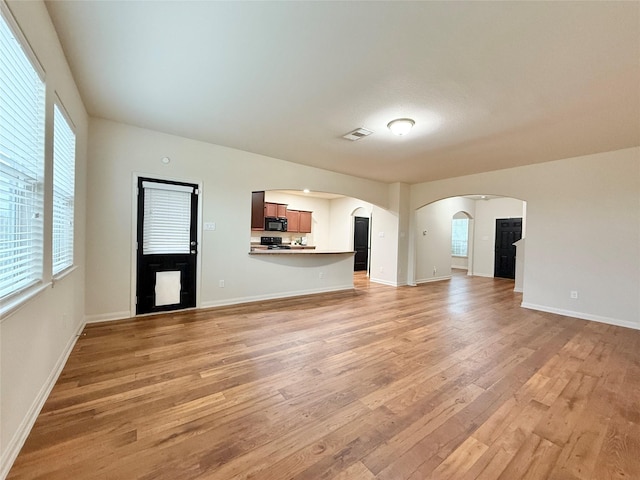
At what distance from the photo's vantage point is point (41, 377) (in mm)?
1967

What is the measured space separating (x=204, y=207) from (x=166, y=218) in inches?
22.5

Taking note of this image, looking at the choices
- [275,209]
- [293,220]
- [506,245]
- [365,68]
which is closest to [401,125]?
[365,68]

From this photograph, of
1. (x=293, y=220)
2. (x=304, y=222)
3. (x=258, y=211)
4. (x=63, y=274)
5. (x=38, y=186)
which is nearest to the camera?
(x=38, y=186)

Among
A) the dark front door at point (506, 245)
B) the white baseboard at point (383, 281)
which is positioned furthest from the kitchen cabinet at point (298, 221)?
the dark front door at point (506, 245)

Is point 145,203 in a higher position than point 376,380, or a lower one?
higher

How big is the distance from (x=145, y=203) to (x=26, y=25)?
8.70 ft

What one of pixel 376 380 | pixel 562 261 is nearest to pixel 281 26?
pixel 376 380

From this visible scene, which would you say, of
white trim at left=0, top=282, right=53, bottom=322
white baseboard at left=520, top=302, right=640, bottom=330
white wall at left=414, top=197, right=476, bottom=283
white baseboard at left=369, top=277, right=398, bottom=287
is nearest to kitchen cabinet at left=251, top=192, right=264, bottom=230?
white baseboard at left=369, top=277, right=398, bottom=287

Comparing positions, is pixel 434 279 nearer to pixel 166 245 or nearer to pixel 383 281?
pixel 383 281

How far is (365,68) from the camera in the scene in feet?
7.64

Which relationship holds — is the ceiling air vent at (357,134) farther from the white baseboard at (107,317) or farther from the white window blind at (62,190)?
the white baseboard at (107,317)

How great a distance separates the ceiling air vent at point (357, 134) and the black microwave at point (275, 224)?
15.8 feet

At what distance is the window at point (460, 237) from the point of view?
36.3ft

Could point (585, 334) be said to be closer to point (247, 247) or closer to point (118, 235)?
point (247, 247)
